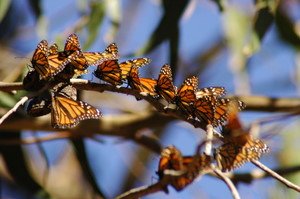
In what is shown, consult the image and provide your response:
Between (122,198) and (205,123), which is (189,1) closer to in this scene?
(205,123)

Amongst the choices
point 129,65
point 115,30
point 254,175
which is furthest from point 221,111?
point 115,30

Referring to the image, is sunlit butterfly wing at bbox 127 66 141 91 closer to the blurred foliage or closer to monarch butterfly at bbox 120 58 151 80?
monarch butterfly at bbox 120 58 151 80

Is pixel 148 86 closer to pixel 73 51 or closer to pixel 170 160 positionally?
pixel 73 51

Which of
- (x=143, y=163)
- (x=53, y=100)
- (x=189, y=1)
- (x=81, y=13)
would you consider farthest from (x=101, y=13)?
(x=53, y=100)

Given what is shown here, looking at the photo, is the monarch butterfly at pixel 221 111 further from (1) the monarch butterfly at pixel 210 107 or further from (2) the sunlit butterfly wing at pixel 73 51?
(2) the sunlit butterfly wing at pixel 73 51

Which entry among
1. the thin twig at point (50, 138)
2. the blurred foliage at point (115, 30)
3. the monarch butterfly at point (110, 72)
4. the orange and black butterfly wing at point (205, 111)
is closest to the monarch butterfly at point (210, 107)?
the orange and black butterfly wing at point (205, 111)

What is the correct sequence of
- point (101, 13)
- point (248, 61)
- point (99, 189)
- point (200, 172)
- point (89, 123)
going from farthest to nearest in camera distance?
point (248, 61) < point (101, 13) < point (89, 123) < point (99, 189) < point (200, 172)
